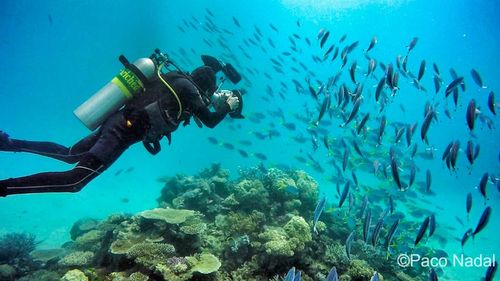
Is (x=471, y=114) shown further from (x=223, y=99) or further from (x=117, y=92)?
(x=117, y=92)

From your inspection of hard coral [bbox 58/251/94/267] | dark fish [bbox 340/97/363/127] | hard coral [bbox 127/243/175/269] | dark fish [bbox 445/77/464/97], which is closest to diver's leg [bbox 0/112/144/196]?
hard coral [bbox 127/243/175/269]

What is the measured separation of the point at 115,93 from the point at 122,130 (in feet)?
2.04

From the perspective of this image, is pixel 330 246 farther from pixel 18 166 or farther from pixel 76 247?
pixel 18 166

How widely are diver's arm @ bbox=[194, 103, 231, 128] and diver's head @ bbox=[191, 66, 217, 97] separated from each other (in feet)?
1.18

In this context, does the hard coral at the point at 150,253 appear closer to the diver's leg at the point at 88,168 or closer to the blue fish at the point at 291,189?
the diver's leg at the point at 88,168

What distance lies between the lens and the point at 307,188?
962 cm

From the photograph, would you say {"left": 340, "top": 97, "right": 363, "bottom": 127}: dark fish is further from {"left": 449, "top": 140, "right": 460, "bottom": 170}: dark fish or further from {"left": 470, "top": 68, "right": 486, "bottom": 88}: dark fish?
{"left": 470, "top": 68, "right": 486, "bottom": 88}: dark fish

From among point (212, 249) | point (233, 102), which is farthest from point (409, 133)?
point (212, 249)

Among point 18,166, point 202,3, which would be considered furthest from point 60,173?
point 18,166

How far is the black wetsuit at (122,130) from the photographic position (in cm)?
476

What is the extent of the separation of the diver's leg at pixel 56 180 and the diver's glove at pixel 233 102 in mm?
2235

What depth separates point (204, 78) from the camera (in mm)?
5668

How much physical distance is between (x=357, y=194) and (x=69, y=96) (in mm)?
70523

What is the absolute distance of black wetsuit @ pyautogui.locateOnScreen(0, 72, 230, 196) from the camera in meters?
4.76
